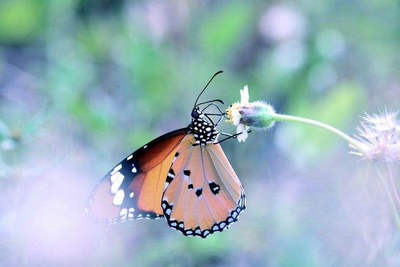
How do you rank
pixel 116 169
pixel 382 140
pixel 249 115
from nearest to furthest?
pixel 382 140 → pixel 249 115 → pixel 116 169

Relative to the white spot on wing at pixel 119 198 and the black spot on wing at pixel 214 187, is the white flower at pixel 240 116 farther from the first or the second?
the white spot on wing at pixel 119 198

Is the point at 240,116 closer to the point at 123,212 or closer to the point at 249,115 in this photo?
the point at 249,115

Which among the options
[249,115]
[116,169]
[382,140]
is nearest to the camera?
[382,140]

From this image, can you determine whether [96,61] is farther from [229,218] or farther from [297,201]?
[229,218]

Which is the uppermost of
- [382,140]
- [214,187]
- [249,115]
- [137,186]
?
[137,186]

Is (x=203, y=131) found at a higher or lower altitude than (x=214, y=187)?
higher

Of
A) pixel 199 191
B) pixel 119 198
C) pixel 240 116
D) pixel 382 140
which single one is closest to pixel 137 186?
pixel 119 198

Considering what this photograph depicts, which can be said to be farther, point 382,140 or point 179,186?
point 179,186
